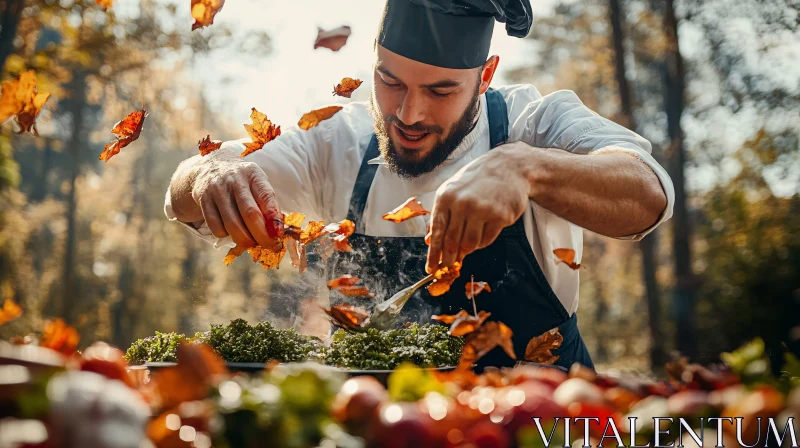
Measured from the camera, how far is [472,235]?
1.85m

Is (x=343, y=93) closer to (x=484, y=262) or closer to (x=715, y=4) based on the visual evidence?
(x=484, y=262)

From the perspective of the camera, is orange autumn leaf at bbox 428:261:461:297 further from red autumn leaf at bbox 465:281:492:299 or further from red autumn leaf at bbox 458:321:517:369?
red autumn leaf at bbox 458:321:517:369

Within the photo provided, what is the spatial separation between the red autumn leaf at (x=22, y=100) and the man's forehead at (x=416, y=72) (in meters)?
1.50

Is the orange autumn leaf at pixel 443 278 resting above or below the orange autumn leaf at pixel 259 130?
below

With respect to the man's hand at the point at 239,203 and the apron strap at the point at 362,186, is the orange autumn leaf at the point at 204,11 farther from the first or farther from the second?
the apron strap at the point at 362,186

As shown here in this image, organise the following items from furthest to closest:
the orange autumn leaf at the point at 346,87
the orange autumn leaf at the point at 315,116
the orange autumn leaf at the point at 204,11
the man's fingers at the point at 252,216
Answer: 1. the orange autumn leaf at the point at 315,116
2. the orange autumn leaf at the point at 346,87
3. the orange autumn leaf at the point at 204,11
4. the man's fingers at the point at 252,216

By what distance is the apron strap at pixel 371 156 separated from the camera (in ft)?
11.3

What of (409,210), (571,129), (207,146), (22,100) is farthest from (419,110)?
(22,100)

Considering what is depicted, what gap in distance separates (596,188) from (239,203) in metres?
1.18

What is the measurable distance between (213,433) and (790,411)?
66 cm

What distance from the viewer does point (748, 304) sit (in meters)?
11.2

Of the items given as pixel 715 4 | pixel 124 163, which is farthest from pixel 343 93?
pixel 124 163

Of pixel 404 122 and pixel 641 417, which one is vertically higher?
pixel 404 122

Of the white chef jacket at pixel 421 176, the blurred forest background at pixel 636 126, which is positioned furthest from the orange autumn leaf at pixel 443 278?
the blurred forest background at pixel 636 126
